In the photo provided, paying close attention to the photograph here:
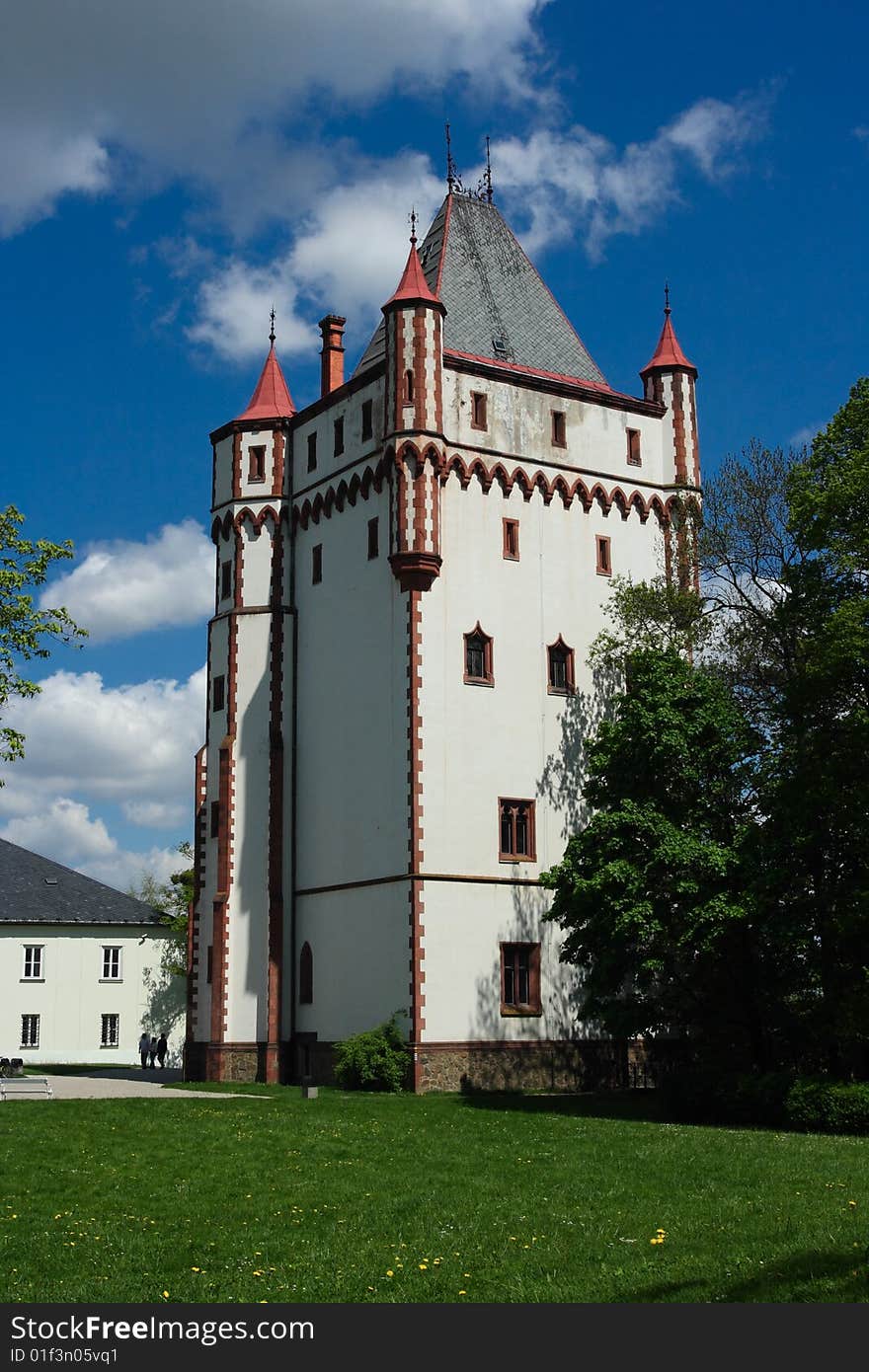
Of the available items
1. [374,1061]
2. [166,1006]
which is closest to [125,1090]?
[374,1061]

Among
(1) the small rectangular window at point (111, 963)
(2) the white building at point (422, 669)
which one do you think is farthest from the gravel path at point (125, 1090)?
(1) the small rectangular window at point (111, 963)

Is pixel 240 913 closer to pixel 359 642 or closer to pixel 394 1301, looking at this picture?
pixel 359 642

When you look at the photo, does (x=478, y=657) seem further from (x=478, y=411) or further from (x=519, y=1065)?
(x=519, y=1065)

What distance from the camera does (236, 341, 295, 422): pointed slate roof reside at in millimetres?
51000

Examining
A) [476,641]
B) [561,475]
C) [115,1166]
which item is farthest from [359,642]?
[115,1166]

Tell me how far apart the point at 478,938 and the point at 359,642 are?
9.87 meters

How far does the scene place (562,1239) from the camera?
15.8 meters

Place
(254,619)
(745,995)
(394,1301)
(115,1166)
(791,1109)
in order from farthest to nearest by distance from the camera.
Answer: (254,619), (745,995), (791,1109), (115,1166), (394,1301)

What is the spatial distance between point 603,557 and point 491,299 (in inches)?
399

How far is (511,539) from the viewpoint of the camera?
45.2m

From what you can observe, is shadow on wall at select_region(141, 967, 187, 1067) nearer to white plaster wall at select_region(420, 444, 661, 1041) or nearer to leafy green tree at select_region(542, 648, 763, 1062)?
white plaster wall at select_region(420, 444, 661, 1041)

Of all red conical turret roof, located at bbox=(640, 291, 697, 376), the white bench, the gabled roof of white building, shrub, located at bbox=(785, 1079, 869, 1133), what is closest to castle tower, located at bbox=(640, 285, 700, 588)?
red conical turret roof, located at bbox=(640, 291, 697, 376)

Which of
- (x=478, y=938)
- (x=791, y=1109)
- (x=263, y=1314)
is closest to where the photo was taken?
(x=263, y=1314)

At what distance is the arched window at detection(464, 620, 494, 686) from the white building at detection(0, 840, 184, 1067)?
41211mm
